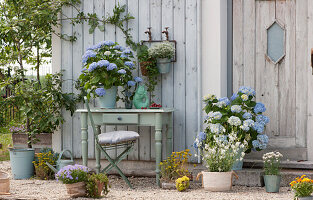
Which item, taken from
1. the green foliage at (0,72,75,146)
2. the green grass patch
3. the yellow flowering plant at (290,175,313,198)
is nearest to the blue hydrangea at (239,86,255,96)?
the yellow flowering plant at (290,175,313,198)

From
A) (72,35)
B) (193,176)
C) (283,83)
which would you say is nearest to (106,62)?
(72,35)

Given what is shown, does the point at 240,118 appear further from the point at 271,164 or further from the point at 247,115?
the point at 271,164

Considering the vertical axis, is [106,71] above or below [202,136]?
above

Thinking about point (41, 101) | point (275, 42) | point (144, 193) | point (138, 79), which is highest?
point (275, 42)

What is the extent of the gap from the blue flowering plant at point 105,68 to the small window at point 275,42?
154 cm

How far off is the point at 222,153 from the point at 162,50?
140 centimetres

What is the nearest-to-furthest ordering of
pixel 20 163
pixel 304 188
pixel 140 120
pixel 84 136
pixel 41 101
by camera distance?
pixel 304 188 → pixel 140 120 → pixel 84 136 → pixel 20 163 → pixel 41 101

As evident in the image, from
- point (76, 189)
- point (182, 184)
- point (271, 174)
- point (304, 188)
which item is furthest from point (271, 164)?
point (76, 189)

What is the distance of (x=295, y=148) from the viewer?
5.48 metres

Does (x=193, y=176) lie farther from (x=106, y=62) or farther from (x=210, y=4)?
(x=210, y=4)

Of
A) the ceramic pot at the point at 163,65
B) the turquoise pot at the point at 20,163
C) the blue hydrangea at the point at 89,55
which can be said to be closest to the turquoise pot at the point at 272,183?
the ceramic pot at the point at 163,65

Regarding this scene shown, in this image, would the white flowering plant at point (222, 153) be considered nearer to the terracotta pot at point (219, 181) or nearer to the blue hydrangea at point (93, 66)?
the terracotta pot at point (219, 181)

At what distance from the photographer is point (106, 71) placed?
17.9 ft

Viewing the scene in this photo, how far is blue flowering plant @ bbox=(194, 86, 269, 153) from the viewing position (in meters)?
5.05
